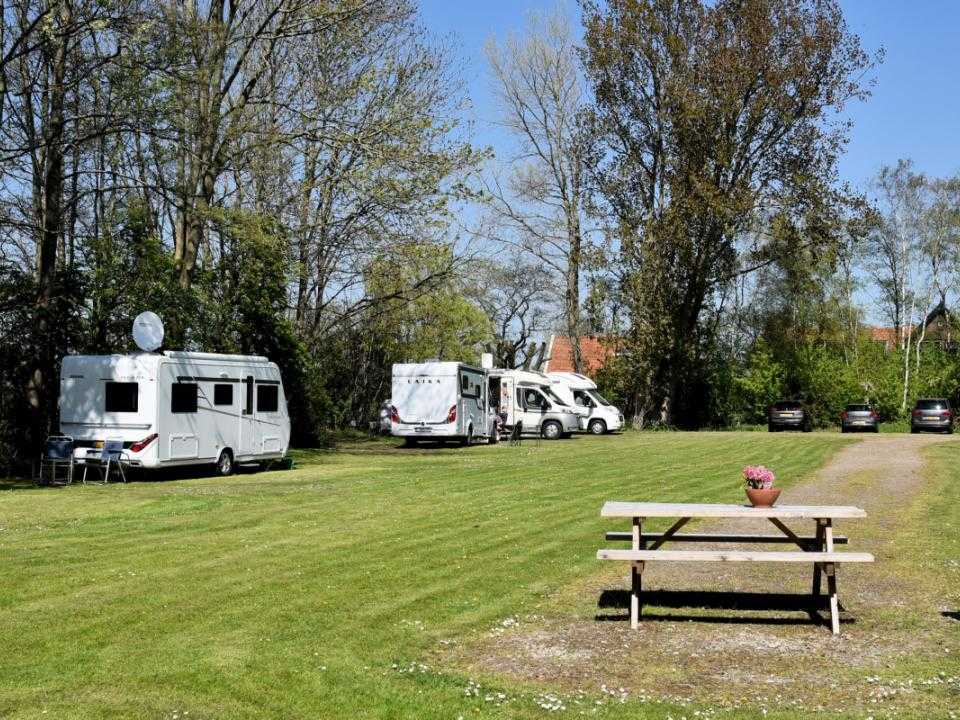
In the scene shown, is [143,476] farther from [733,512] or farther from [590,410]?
[590,410]

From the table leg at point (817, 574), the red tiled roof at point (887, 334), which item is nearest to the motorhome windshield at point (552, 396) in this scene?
the red tiled roof at point (887, 334)

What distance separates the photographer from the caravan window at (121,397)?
67.9ft

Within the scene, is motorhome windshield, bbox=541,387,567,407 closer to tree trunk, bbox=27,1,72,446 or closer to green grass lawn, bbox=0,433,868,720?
tree trunk, bbox=27,1,72,446

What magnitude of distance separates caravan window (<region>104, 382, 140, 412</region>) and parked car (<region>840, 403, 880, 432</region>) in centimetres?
3663

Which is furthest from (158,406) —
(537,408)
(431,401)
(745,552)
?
(537,408)

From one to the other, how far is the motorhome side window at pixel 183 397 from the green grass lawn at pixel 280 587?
1974 mm

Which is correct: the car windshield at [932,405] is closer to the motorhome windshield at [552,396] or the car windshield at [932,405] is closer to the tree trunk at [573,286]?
the tree trunk at [573,286]

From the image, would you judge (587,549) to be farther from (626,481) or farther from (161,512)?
(626,481)

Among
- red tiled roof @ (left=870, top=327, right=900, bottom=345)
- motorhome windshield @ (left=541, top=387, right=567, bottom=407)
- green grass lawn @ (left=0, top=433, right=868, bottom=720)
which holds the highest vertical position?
red tiled roof @ (left=870, top=327, right=900, bottom=345)

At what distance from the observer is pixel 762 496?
8.51 m

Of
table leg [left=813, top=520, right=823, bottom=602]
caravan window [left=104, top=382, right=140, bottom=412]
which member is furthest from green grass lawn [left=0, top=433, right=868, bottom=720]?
table leg [left=813, top=520, right=823, bottom=602]

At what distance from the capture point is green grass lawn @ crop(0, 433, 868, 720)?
20.7ft

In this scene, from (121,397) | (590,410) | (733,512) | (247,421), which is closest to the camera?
(733,512)

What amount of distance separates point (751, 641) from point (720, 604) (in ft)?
3.96
